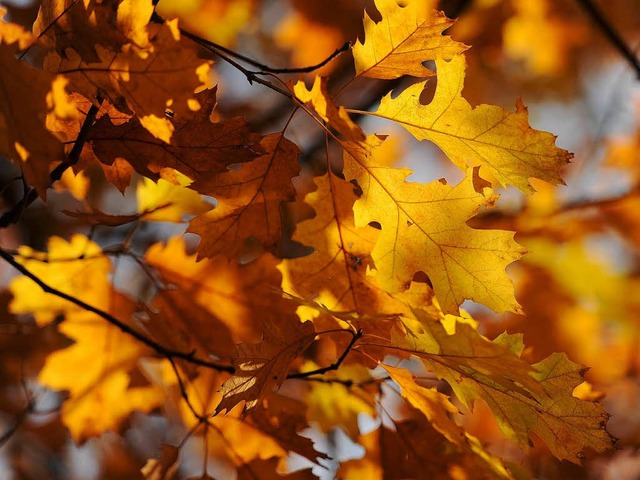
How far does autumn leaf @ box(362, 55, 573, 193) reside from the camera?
1006 mm

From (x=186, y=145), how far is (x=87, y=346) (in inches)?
30.0

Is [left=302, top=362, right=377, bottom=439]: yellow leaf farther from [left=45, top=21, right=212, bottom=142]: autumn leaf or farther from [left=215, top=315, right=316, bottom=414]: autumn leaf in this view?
→ [left=45, top=21, right=212, bottom=142]: autumn leaf

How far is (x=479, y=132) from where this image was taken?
3.37 feet

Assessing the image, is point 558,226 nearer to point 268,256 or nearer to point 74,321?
point 268,256

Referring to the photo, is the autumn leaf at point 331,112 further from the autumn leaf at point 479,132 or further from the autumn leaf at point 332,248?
the autumn leaf at point 332,248

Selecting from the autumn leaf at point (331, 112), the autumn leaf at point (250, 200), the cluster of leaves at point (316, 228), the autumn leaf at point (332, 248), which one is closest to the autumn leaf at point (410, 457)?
the cluster of leaves at point (316, 228)

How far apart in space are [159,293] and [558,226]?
1.85m

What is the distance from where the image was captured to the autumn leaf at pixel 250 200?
112cm

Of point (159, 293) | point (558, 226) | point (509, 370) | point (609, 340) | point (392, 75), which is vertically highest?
point (392, 75)

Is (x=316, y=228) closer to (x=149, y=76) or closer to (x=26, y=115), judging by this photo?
(x=149, y=76)

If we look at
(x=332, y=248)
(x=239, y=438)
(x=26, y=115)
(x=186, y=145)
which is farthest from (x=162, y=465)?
(x=26, y=115)

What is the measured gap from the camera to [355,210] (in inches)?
44.0

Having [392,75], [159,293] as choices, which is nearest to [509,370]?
[392,75]

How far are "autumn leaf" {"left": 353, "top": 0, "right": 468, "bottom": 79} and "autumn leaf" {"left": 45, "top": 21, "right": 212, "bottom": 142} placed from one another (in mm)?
249
